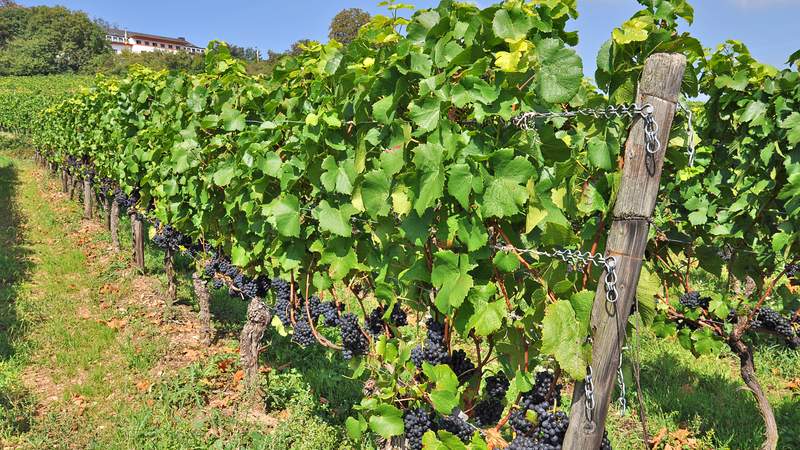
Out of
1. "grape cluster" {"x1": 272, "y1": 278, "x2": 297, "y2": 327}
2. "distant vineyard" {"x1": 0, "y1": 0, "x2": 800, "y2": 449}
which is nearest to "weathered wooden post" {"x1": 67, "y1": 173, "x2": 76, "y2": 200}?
"distant vineyard" {"x1": 0, "y1": 0, "x2": 800, "y2": 449}

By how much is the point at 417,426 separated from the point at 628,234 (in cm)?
135

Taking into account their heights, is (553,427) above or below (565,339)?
below

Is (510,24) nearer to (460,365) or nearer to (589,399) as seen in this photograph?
(589,399)

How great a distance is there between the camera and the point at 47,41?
74188 mm

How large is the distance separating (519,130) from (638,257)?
614 millimetres

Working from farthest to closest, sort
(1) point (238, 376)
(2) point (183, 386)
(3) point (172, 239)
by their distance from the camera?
(3) point (172, 239) → (1) point (238, 376) → (2) point (183, 386)

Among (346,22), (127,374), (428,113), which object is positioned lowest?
(127,374)

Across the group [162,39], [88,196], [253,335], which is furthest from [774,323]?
[162,39]

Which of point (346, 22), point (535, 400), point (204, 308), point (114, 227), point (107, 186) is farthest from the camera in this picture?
point (346, 22)

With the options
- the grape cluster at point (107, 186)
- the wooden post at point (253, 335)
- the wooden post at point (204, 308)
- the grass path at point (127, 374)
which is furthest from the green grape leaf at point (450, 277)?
the grape cluster at point (107, 186)

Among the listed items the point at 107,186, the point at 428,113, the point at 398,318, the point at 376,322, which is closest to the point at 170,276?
the point at 107,186

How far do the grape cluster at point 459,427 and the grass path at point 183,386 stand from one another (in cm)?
184

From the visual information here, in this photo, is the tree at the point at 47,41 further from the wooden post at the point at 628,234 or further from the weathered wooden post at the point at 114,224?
the wooden post at the point at 628,234

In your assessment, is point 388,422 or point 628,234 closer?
point 628,234
